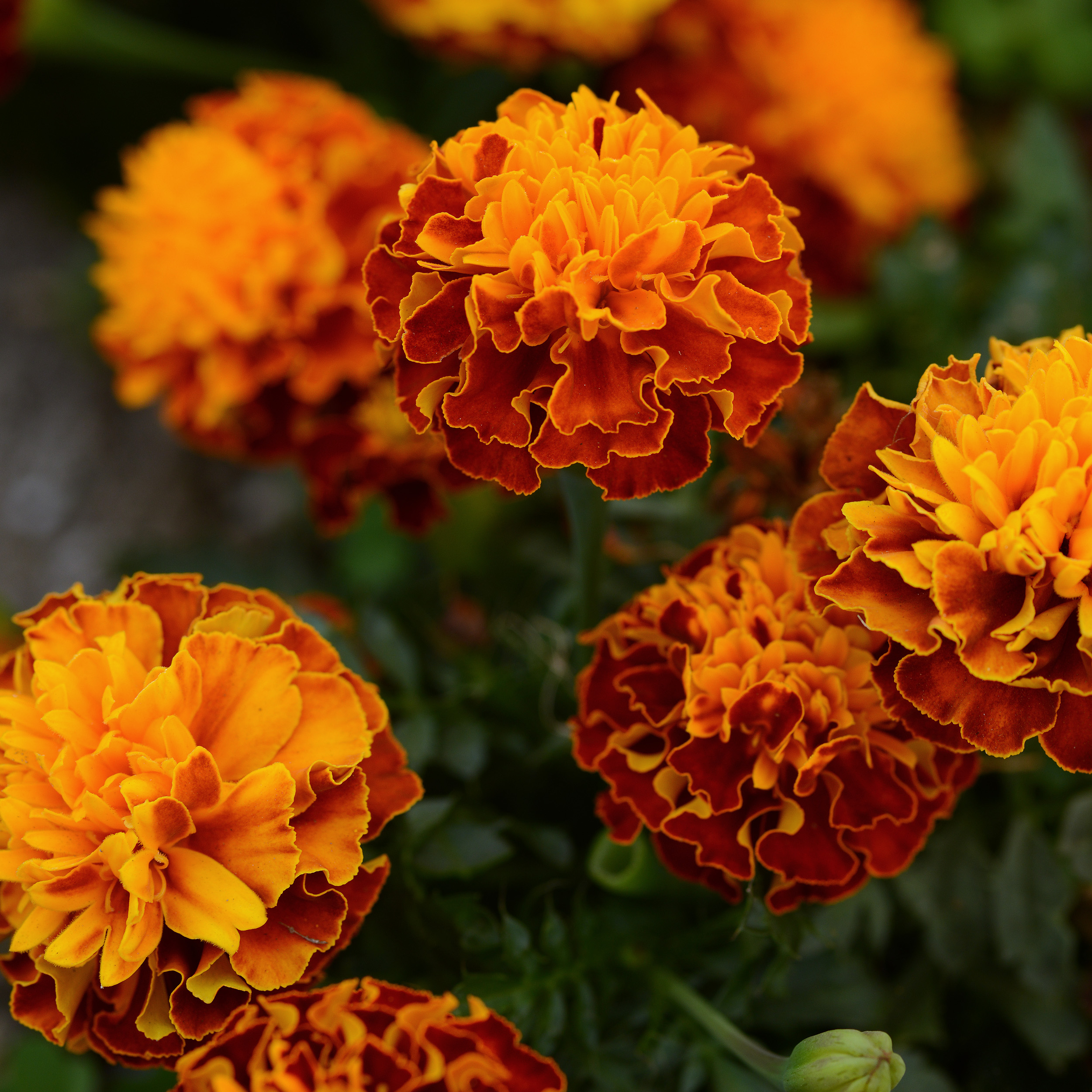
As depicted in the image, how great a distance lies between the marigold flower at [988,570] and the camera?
397 millimetres

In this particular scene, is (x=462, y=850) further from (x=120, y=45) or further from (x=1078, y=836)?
(x=120, y=45)

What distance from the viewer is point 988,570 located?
408mm

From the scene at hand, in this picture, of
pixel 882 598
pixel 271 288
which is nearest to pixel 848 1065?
pixel 882 598

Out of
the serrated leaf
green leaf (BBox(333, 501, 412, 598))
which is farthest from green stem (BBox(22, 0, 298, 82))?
the serrated leaf

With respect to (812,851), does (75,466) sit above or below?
below

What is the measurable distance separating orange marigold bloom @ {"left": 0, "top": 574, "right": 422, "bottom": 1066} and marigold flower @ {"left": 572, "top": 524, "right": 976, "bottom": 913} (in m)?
0.12

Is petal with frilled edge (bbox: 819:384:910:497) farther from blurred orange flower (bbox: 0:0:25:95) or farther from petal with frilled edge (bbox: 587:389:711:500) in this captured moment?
blurred orange flower (bbox: 0:0:25:95)

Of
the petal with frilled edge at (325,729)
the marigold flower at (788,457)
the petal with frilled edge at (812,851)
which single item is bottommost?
the petal with frilled edge at (325,729)

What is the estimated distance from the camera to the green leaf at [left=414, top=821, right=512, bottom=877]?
0.57m

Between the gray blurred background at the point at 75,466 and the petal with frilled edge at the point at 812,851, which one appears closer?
the petal with frilled edge at the point at 812,851

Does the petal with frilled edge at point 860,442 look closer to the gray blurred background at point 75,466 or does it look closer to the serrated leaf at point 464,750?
the serrated leaf at point 464,750

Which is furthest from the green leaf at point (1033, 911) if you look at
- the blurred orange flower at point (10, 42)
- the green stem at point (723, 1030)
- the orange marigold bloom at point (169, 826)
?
the blurred orange flower at point (10, 42)

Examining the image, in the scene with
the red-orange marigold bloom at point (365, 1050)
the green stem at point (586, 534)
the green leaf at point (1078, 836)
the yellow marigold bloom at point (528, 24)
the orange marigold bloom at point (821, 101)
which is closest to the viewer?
the red-orange marigold bloom at point (365, 1050)

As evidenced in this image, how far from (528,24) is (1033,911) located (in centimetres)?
77
